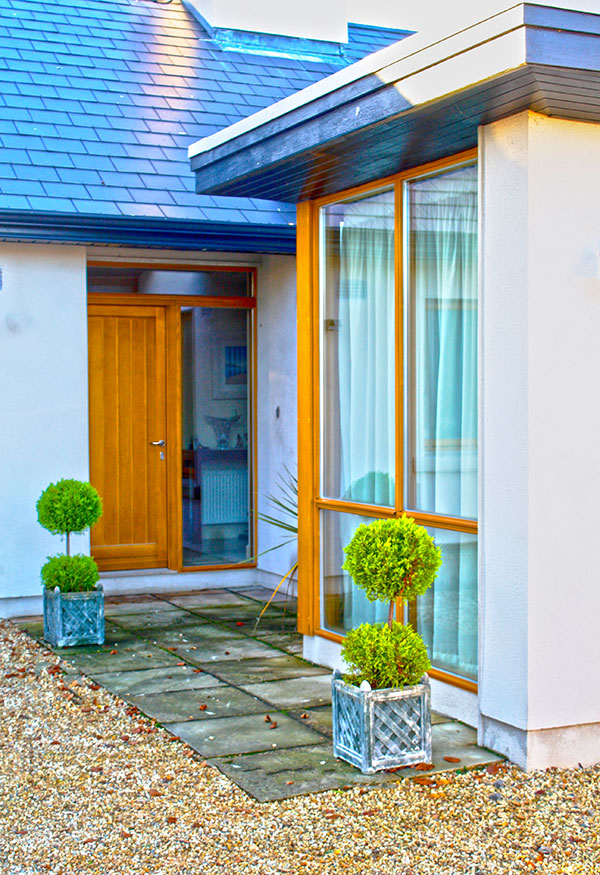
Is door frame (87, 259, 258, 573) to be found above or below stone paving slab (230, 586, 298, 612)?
above

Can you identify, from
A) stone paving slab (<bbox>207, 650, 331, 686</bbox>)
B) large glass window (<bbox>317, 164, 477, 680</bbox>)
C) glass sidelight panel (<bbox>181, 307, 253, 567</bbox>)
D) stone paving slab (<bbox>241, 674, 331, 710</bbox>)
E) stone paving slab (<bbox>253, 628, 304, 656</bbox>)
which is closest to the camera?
large glass window (<bbox>317, 164, 477, 680</bbox>)

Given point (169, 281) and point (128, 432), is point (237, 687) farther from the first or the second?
point (169, 281)

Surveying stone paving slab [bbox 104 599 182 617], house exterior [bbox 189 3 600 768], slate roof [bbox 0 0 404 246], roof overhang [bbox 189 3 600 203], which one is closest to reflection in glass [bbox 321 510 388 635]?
house exterior [bbox 189 3 600 768]

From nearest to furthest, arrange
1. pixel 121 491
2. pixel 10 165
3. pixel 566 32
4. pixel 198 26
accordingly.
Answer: pixel 566 32 < pixel 10 165 < pixel 121 491 < pixel 198 26

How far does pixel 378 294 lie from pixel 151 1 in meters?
6.62

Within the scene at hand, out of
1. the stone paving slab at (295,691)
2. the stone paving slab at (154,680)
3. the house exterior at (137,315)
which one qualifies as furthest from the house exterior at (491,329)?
the house exterior at (137,315)

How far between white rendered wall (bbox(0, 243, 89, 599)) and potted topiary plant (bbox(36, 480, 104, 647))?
2.64 ft

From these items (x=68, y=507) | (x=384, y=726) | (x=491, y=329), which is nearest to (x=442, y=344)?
(x=491, y=329)

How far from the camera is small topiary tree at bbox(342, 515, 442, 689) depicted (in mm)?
4504

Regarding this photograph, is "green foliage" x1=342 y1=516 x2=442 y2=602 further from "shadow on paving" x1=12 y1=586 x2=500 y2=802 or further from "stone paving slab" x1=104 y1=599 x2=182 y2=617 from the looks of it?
"stone paving slab" x1=104 y1=599 x2=182 y2=617

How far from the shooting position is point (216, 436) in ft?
31.0

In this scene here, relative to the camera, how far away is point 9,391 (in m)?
8.16

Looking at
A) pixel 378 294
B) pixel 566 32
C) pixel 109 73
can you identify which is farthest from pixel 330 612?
pixel 109 73

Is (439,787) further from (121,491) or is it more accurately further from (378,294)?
(121,491)
